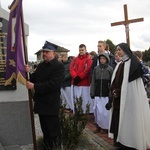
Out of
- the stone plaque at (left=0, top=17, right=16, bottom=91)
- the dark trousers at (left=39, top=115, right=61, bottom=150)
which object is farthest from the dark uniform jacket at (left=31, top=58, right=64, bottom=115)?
the stone plaque at (left=0, top=17, right=16, bottom=91)

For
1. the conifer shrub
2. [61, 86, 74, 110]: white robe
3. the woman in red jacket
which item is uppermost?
the woman in red jacket

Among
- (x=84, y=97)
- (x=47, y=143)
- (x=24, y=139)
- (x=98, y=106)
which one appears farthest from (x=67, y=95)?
(x=47, y=143)

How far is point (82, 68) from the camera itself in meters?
7.89

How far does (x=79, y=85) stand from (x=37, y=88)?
395cm

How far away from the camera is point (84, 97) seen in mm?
8141

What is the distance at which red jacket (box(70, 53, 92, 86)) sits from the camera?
7.79 m

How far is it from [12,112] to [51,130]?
1.07 metres

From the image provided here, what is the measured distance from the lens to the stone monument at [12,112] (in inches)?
206

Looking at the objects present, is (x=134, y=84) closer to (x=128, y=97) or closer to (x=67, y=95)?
(x=128, y=97)

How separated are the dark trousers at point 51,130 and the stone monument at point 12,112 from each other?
0.80 metres

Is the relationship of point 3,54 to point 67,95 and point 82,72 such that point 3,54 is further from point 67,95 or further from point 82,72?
point 67,95

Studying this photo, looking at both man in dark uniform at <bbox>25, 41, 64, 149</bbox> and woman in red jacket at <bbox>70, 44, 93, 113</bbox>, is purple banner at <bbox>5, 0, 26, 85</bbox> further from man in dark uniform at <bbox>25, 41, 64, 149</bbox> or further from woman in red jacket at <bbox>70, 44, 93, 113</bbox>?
woman in red jacket at <bbox>70, 44, 93, 113</bbox>

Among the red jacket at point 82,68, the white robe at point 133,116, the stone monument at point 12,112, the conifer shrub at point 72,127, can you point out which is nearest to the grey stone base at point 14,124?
the stone monument at point 12,112

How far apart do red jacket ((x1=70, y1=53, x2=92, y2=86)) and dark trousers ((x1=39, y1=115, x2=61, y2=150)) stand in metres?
3.33
